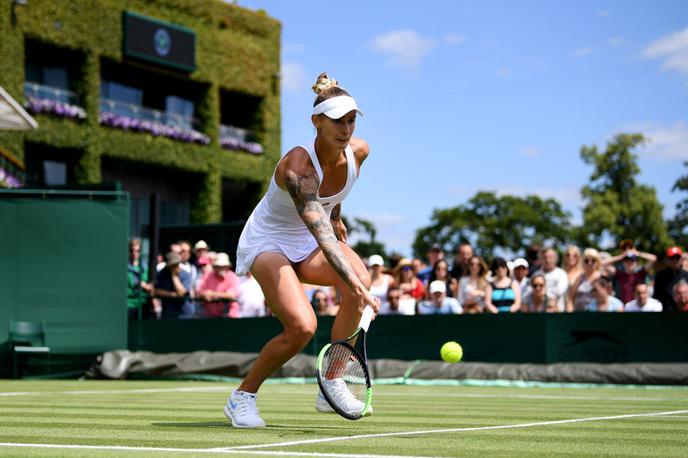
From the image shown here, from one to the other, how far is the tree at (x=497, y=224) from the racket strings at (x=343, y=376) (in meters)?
88.1

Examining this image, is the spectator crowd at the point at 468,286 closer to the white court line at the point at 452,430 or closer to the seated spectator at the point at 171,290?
the seated spectator at the point at 171,290

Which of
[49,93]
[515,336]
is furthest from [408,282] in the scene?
[49,93]

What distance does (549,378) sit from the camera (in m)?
13.8

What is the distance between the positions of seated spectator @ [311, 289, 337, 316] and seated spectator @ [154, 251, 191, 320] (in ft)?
6.14

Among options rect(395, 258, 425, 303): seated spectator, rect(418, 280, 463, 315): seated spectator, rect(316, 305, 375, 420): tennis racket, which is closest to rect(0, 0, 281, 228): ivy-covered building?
rect(395, 258, 425, 303): seated spectator

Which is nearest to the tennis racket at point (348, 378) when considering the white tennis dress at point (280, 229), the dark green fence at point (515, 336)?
the white tennis dress at point (280, 229)

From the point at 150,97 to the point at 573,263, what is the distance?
30.2 metres

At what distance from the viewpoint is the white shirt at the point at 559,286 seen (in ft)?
47.1

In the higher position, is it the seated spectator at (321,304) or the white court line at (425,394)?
the seated spectator at (321,304)

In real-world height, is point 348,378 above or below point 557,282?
below

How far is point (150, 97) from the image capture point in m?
42.2

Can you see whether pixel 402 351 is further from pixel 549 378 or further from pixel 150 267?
pixel 150 267

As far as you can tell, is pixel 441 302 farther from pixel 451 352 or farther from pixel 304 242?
pixel 304 242

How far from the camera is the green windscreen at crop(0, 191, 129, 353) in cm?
1510
